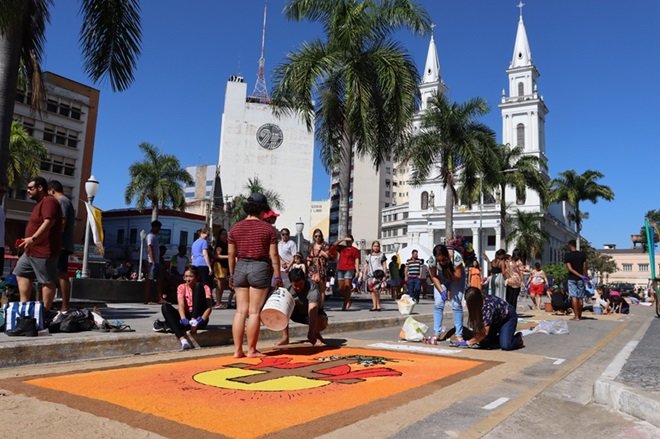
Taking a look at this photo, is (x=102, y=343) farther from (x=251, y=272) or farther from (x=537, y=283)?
(x=537, y=283)

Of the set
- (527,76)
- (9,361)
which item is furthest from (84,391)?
(527,76)

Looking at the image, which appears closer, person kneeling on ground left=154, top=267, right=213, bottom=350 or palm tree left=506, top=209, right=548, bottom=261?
person kneeling on ground left=154, top=267, right=213, bottom=350

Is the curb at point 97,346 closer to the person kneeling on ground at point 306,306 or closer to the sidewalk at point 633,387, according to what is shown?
the person kneeling on ground at point 306,306

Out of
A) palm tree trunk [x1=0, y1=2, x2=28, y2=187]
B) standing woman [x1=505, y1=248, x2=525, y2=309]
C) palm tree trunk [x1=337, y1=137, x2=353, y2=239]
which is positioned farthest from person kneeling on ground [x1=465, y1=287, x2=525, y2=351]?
palm tree trunk [x1=337, y1=137, x2=353, y2=239]

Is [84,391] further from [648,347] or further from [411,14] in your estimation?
[411,14]

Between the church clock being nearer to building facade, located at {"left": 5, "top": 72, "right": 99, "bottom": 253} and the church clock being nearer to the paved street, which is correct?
building facade, located at {"left": 5, "top": 72, "right": 99, "bottom": 253}

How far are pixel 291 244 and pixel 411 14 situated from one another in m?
10.9

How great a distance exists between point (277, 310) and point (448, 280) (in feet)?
10.9

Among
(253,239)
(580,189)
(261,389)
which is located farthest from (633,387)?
(580,189)

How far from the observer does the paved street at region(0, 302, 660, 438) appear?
10.1 ft

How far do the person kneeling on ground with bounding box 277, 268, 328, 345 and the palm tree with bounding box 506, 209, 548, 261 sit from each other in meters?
54.5

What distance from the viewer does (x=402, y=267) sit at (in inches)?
852

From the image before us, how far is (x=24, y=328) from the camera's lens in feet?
18.3

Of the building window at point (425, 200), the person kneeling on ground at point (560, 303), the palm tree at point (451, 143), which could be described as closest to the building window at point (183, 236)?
the palm tree at point (451, 143)
